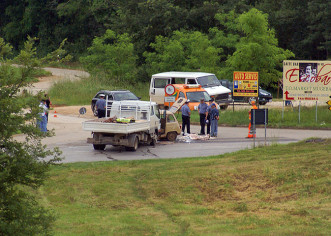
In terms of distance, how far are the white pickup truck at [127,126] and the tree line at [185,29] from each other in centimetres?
1548

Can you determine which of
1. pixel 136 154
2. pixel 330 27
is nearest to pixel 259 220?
pixel 136 154

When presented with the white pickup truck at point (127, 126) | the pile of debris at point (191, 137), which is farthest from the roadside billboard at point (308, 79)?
the white pickup truck at point (127, 126)

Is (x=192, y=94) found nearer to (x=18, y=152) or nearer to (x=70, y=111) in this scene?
(x=70, y=111)

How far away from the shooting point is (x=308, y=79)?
1229 inches

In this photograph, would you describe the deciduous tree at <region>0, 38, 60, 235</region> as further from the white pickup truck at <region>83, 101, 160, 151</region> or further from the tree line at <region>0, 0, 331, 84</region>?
the tree line at <region>0, 0, 331, 84</region>

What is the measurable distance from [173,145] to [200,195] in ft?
32.3

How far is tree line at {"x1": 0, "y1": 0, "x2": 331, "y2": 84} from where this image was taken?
40875mm

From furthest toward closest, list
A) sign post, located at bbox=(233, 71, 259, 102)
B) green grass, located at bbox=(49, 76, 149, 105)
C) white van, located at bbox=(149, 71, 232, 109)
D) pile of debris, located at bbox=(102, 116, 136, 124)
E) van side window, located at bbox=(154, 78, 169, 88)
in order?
green grass, located at bbox=(49, 76, 149, 105) → van side window, located at bbox=(154, 78, 169, 88) → white van, located at bbox=(149, 71, 232, 109) → sign post, located at bbox=(233, 71, 259, 102) → pile of debris, located at bbox=(102, 116, 136, 124)

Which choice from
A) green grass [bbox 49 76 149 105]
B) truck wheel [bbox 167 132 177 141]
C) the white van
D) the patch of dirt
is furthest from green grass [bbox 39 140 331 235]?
green grass [bbox 49 76 149 105]

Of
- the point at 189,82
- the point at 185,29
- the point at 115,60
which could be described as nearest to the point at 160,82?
the point at 189,82

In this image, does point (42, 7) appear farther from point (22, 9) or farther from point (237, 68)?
point (237, 68)

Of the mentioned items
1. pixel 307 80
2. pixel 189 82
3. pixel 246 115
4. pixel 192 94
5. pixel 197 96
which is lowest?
pixel 246 115

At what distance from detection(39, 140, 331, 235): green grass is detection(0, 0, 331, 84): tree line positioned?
20.6m

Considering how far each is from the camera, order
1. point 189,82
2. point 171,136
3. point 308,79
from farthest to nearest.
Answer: point 189,82
point 308,79
point 171,136
